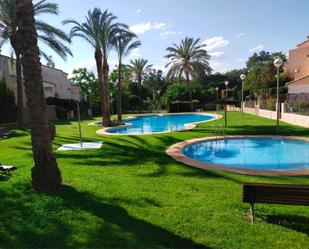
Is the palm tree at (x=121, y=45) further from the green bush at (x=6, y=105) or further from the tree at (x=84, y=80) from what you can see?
the tree at (x=84, y=80)

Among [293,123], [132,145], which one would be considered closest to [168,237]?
[132,145]

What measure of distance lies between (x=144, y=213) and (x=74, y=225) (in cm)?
115

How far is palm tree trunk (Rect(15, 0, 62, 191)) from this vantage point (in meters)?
6.36

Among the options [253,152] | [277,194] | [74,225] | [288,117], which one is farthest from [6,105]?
[277,194]

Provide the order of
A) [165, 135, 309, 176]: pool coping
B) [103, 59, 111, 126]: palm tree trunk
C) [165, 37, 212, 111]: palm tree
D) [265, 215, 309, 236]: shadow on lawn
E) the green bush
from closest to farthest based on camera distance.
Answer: [265, 215, 309, 236]: shadow on lawn → [165, 135, 309, 176]: pool coping → [103, 59, 111, 126]: palm tree trunk → the green bush → [165, 37, 212, 111]: palm tree

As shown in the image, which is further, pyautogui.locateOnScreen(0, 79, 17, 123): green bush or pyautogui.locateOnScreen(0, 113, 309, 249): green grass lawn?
pyautogui.locateOnScreen(0, 79, 17, 123): green bush

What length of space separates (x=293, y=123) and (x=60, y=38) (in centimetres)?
1780

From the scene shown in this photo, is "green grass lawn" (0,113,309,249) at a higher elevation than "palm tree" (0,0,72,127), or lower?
lower

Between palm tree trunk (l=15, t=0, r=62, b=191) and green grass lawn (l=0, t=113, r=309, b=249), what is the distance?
1.29 ft

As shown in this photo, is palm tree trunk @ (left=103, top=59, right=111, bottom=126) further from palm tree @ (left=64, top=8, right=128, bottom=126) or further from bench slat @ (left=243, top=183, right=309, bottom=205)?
bench slat @ (left=243, top=183, right=309, bottom=205)

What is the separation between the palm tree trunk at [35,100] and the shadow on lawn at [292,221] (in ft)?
14.3

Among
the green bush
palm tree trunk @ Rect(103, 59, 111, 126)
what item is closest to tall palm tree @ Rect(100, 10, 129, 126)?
palm tree trunk @ Rect(103, 59, 111, 126)

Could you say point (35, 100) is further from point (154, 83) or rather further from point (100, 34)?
point (154, 83)

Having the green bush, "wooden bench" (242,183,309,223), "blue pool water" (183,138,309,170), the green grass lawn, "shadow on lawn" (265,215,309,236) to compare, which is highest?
the green bush
